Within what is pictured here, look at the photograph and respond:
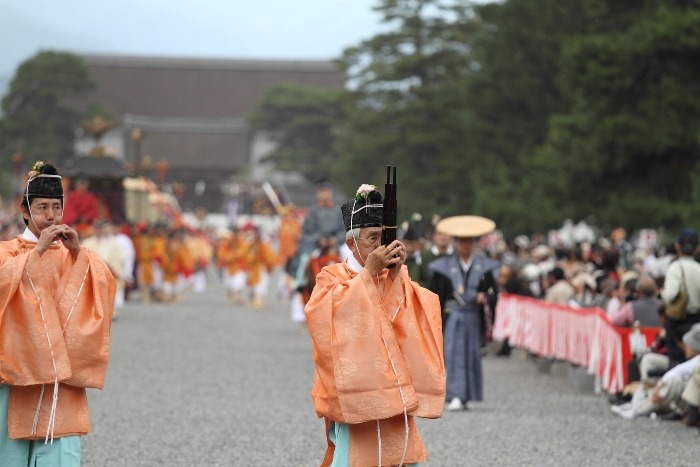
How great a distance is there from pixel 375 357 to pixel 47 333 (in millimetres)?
1462

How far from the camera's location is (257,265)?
29094 mm

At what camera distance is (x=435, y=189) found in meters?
38.2

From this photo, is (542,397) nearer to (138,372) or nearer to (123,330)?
(138,372)

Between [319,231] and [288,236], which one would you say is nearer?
[319,231]

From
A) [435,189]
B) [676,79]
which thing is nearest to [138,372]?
[676,79]

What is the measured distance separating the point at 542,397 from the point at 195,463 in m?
5.17

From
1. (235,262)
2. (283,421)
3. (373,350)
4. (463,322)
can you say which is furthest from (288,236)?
(373,350)

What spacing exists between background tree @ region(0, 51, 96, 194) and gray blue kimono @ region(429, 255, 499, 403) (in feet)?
160

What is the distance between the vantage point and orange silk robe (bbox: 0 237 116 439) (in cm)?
587

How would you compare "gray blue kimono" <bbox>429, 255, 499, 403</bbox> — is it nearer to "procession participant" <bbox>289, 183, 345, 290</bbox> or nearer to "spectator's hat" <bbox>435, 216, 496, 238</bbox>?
"spectator's hat" <bbox>435, 216, 496, 238</bbox>

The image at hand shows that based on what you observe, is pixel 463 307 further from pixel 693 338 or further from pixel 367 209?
pixel 367 209

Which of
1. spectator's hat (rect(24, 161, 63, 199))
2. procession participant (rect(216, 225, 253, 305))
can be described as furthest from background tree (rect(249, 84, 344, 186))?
spectator's hat (rect(24, 161, 63, 199))

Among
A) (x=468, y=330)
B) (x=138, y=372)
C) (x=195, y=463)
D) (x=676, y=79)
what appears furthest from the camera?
(x=676, y=79)

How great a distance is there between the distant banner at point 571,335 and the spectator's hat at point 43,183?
6.97 meters
